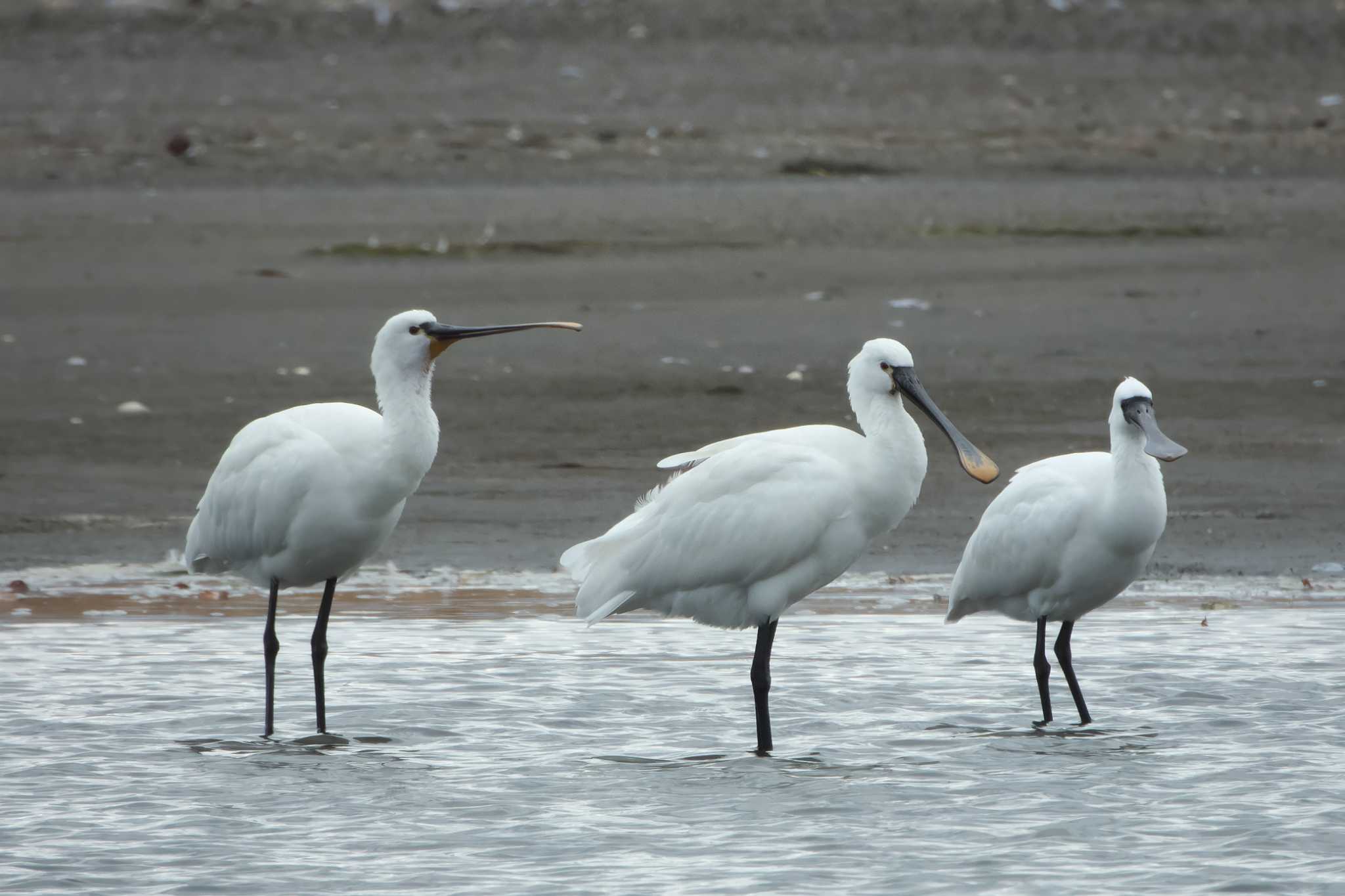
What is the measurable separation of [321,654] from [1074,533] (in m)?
2.40

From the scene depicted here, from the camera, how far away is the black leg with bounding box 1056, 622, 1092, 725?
22.6 feet

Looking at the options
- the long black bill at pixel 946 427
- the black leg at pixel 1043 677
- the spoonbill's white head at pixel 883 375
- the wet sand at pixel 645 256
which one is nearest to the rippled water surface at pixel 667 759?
the black leg at pixel 1043 677

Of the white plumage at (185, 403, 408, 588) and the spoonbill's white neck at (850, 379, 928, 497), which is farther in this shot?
the white plumage at (185, 403, 408, 588)

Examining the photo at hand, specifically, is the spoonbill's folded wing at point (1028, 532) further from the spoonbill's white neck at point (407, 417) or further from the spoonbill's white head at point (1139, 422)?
the spoonbill's white neck at point (407, 417)

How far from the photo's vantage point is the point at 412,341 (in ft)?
21.9

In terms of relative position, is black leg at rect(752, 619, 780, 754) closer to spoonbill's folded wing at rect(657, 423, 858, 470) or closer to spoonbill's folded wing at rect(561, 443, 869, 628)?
spoonbill's folded wing at rect(561, 443, 869, 628)

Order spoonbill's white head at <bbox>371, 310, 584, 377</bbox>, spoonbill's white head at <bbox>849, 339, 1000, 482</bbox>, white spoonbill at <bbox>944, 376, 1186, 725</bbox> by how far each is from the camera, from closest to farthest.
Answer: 1. spoonbill's white head at <bbox>849, 339, 1000, 482</bbox>
2. spoonbill's white head at <bbox>371, 310, 584, 377</bbox>
3. white spoonbill at <bbox>944, 376, 1186, 725</bbox>

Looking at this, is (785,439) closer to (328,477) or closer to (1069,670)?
(1069,670)

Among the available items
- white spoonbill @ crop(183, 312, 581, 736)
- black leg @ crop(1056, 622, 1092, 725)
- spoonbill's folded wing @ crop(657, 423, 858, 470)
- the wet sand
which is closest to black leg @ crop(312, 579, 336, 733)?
white spoonbill @ crop(183, 312, 581, 736)

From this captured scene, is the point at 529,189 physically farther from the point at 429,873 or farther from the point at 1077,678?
the point at 429,873

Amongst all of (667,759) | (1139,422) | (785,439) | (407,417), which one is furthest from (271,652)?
(1139,422)

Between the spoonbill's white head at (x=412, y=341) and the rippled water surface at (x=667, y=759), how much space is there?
1.13 m

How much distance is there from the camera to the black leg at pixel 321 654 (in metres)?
6.72

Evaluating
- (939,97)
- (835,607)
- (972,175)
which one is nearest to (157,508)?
(835,607)
